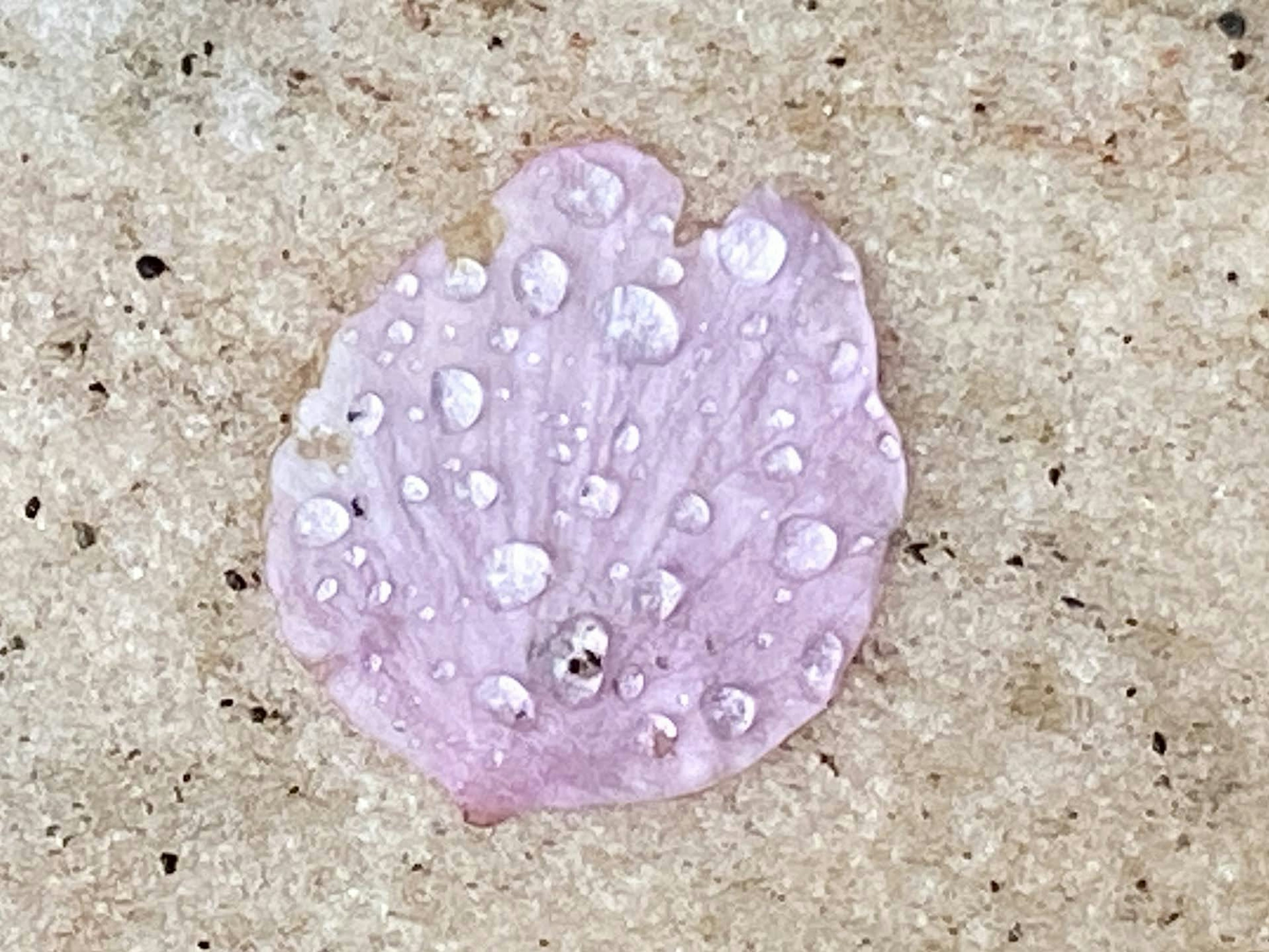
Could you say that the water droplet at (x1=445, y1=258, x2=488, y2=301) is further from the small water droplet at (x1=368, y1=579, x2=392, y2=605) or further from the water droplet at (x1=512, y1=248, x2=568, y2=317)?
the small water droplet at (x1=368, y1=579, x2=392, y2=605)

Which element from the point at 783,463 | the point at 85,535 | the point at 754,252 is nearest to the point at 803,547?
the point at 783,463

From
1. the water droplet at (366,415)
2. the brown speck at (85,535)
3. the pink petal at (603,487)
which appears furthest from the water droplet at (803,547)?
the brown speck at (85,535)

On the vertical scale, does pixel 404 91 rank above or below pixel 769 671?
above

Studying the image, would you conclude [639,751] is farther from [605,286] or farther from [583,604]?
[605,286]

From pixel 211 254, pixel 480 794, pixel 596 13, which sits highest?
pixel 596 13

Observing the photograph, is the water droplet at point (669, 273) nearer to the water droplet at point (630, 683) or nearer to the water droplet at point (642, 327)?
the water droplet at point (642, 327)

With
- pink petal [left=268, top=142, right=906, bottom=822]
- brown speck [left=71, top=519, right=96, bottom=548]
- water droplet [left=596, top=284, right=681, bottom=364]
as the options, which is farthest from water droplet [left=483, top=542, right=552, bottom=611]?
brown speck [left=71, top=519, right=96, bottom=548]

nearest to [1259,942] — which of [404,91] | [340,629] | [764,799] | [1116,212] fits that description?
[764,799]

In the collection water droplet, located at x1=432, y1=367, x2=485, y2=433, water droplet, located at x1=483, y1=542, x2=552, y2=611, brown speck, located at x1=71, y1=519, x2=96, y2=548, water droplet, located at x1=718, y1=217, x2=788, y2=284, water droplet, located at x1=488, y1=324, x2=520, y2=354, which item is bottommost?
brown speck, located at x1=71, y1=519, x2=96, y2=548
